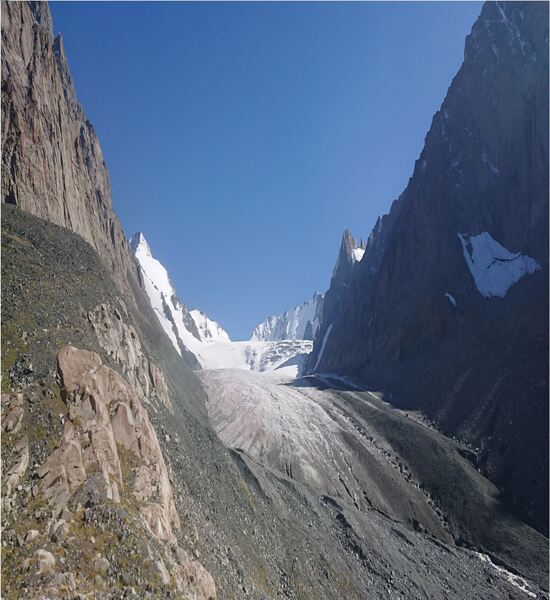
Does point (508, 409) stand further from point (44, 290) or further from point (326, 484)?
point (44, 290)

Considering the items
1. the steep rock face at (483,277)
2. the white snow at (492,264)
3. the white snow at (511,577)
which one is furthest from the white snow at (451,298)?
the white snow at (511,577)

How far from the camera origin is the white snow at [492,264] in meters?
88.0

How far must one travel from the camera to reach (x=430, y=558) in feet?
139

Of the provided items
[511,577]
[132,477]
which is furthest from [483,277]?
[132,477]

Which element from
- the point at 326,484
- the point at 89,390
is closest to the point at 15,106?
the point at 89,390

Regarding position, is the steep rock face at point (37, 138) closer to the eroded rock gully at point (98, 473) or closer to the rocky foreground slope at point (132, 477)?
the rocky foreground slope at point (132, 477)

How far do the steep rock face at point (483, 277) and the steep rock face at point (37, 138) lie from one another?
5858cm

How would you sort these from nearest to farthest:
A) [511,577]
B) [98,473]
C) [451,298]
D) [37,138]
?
[98,473], [37,138], [511,577], [451,298]

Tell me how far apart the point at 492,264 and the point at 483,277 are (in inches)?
123

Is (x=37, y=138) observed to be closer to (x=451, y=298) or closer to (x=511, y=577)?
(x=511, y=577)

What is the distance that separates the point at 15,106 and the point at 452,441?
65.8m

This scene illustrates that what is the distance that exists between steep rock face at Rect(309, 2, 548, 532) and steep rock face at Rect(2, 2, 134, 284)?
192 ft

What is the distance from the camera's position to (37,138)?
139ft

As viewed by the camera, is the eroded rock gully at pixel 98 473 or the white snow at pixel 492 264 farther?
the white snow at pixel 492 264
